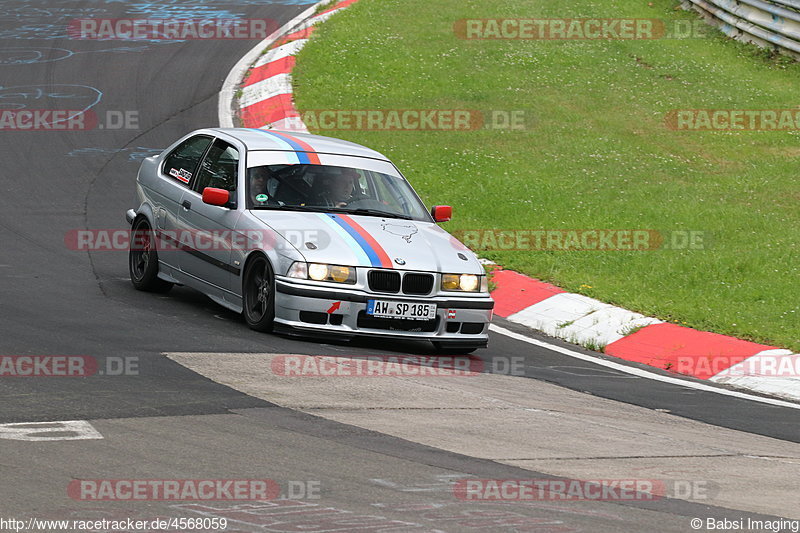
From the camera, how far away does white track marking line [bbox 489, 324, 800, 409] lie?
9273mm

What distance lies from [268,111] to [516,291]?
7.03m

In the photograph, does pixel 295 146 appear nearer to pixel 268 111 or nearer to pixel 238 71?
pixel 268 111

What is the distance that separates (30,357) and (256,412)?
1905 mm

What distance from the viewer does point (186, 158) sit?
11164mm

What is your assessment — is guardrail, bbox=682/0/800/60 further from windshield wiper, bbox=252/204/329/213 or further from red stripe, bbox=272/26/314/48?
windshield wiper, bbox=252/204/329/213

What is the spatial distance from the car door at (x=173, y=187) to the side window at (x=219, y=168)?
13 cm

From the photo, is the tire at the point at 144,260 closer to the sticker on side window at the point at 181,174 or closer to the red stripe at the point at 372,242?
the sticker on side window at the point at 181,174

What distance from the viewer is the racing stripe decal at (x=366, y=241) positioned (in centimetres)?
938
